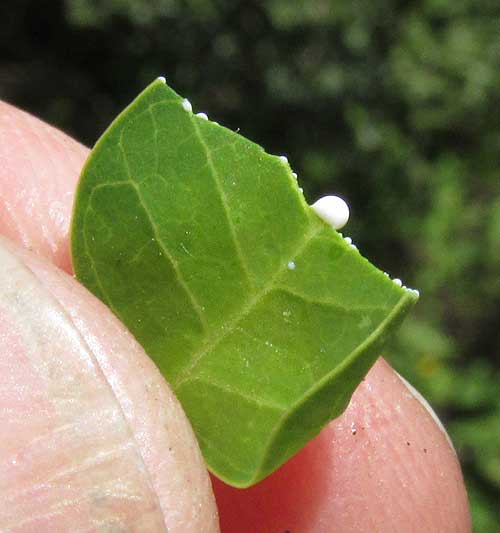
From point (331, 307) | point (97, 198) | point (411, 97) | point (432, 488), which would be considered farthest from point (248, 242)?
point (411, 97)

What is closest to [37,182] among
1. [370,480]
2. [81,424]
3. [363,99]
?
[81,424]

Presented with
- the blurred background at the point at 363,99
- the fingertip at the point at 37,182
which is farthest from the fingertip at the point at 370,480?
the blurred background at the point at 363,99

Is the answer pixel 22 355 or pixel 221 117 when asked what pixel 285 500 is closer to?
pixel 22 355

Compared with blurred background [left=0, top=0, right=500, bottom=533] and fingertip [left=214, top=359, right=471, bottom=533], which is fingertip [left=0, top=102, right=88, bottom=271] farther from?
blurred background [left=0, top=0, right=500, bottom=533]

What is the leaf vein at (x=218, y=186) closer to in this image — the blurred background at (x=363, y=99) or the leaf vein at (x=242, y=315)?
the leaf vein at (x=242, y=315)

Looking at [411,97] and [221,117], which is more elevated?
[411,97]

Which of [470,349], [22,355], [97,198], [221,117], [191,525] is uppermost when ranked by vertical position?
[97,198]
